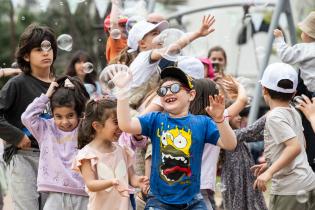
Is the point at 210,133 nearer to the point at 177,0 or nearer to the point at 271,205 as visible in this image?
the point at 271,205

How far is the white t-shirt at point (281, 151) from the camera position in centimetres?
702

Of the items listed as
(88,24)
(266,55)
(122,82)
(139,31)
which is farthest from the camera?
(88,24)

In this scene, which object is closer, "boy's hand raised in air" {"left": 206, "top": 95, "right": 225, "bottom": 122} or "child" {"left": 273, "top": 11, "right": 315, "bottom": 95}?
"boy's hand raised in air" {"left": 206, "top": 95, "right": 225, "bottom": 122}

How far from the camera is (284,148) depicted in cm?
704

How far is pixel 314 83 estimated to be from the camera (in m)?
7.74

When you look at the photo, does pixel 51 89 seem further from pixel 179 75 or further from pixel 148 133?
pixel 179 75

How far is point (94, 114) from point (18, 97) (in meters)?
0.83

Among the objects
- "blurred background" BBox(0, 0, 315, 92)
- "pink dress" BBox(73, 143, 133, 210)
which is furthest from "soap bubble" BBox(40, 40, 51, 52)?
"blurred background" BBox(0, 0, 315, 92)

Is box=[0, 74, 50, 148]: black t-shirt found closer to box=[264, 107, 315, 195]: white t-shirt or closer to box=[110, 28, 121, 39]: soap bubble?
box=[110, 28, 121, 39]: soap bubble

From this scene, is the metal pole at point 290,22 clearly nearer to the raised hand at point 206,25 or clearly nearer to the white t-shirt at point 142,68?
the white t-shirt at point 142,68

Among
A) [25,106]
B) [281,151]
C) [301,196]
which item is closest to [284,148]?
[281,151]

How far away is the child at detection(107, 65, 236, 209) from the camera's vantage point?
6.29m

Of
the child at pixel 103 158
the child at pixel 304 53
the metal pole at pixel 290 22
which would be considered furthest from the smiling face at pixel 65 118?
the metal pole at pixel 290 22

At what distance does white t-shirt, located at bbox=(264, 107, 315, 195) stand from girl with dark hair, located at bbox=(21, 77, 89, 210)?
129 centimetres
